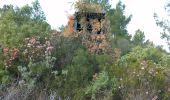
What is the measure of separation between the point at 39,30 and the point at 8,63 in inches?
59.4

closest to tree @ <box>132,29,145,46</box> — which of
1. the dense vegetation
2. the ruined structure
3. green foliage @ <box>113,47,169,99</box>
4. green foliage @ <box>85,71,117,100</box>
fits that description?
the ruined structure

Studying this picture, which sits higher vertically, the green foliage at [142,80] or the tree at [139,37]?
the tree at [139,37]

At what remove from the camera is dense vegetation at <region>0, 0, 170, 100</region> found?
30.8 feet

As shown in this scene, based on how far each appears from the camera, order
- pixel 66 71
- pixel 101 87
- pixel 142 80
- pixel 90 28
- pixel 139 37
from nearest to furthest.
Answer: pixel 142 80 → pixel 101 87 → pixel 66 71 → pixel 90 28 → pixel 139 37

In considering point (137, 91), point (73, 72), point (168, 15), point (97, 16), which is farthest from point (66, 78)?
point (168, 15)

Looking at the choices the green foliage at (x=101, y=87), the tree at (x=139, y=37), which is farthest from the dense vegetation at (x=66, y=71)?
the tree at (x=139, y=37)

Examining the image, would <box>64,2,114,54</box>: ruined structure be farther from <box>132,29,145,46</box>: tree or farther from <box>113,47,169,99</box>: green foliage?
<box>132,29,145,46</box>: tree

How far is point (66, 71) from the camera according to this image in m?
10.2

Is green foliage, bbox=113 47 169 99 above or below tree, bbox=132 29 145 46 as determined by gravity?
below

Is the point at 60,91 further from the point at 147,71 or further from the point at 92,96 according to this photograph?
the point at 147,71

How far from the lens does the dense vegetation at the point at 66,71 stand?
938 centimetres

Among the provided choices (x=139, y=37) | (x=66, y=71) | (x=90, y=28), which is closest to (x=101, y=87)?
(x=66, y=71)

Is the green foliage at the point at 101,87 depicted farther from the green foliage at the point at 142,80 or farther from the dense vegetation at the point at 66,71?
the green foliage at the point at 142,80

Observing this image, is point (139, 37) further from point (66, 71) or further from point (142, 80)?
point (142, 80)
